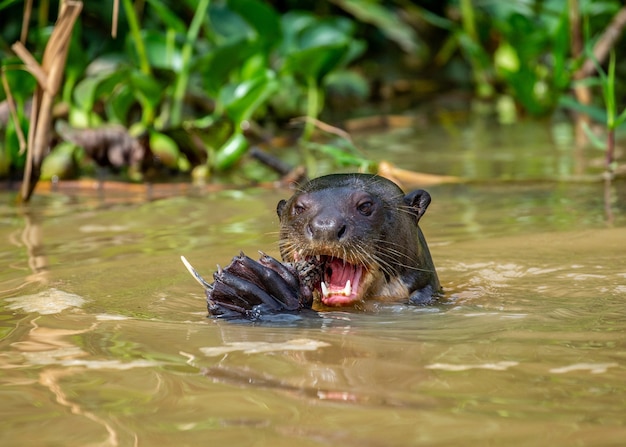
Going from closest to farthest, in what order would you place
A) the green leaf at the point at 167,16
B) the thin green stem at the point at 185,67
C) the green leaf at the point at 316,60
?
the green leaf at the point at 167,16, the thin green stem at the point at 185,67, the green leaf at the point at 316,60

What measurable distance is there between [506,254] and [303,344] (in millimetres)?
1788

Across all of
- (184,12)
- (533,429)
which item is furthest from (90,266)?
(184,12)

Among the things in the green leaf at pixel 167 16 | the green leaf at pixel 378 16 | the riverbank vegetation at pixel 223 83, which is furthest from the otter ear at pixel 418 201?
the green leaf at pixel 378 16

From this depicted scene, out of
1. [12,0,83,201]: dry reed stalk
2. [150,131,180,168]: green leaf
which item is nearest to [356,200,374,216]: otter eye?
[12,0,83,201]: dry reed stalk

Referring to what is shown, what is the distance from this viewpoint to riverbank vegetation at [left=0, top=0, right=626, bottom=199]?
6355 millimetres

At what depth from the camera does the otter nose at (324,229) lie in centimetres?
343

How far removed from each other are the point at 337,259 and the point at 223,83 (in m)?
4.00

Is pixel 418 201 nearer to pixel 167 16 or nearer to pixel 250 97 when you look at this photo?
pixel 250 97

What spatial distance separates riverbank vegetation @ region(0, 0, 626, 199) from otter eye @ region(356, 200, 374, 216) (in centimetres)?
165

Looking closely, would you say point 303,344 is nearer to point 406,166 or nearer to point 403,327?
point 403,327

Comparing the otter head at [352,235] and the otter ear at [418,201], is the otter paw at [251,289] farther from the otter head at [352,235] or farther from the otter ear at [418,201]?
the otter ear at [418,201]

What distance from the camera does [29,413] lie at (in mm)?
2424

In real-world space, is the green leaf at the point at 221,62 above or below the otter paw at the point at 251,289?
above

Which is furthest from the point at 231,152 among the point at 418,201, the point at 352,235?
the point at 352,235
